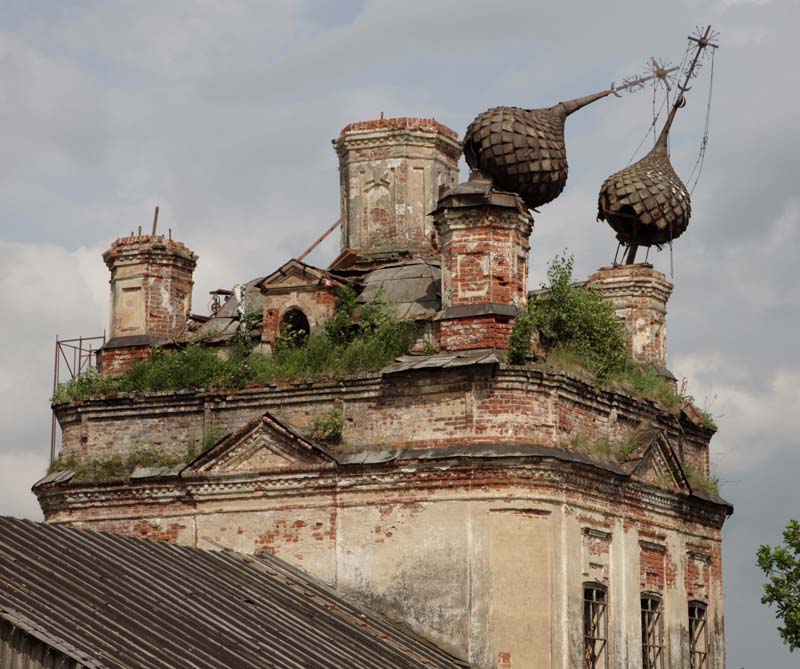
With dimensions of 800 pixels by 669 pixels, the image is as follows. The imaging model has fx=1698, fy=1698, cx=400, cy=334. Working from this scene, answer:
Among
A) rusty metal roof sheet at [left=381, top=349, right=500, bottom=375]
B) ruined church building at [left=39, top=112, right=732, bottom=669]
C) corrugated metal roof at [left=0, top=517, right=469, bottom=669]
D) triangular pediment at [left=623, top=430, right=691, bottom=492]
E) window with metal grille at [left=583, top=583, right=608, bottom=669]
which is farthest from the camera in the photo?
triangular pediment at [left=623, top=430, right=691, bottom=492]

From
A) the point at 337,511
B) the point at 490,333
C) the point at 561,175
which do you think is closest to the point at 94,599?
the point at 337,511

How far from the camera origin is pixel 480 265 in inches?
919

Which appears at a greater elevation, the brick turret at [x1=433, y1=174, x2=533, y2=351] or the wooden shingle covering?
the wooden shingle covering

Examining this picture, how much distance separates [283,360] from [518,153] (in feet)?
14.8

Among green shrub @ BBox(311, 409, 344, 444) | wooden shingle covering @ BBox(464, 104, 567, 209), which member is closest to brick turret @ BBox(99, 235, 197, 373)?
green shrub @ BBox(311, 409, 344, 444)

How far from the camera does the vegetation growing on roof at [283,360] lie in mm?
23641

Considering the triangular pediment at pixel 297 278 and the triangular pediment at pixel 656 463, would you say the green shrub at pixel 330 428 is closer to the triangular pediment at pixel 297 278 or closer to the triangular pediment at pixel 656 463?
the triangular pediment at pixel 297 278

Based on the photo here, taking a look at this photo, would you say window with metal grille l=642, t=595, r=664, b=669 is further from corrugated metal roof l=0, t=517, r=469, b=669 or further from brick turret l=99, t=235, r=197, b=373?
brick turret l=99, t=235, r=197, b=373

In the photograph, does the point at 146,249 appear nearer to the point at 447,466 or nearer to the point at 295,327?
the point at 295,327

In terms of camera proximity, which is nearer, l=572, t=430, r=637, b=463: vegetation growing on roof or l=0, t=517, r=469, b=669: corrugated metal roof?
l=0, t=517, r=469, b=669: corrugated metal roof

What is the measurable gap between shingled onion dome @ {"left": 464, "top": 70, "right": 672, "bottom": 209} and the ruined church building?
323 mm

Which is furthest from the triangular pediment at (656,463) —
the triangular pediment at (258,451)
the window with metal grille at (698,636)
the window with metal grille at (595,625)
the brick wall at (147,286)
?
the brick wall at (147,286)

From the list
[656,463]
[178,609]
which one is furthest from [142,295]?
[178,609]

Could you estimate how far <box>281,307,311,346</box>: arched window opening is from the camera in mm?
24891
